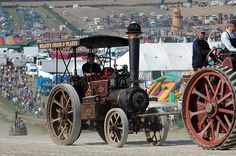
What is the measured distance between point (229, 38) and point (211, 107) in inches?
43.6

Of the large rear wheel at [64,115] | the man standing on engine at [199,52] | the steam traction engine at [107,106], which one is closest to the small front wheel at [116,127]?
the steam traction engine at [107,106]

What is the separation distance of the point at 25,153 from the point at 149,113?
10.2ft

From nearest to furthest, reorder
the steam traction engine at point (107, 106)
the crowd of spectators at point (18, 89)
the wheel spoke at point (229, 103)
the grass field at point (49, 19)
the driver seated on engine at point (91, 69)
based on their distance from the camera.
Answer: the wheel spoke at point (229, 103), the steam traction engine at point (107, 106), the driver seated on engine at point (91, 69), the crowd of spectators at point (18, 89), the grass field at point (49, 19)

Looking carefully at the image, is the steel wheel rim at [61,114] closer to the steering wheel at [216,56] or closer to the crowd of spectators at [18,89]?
the steering wheel at [216,56]

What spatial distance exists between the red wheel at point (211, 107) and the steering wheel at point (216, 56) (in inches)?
18.9

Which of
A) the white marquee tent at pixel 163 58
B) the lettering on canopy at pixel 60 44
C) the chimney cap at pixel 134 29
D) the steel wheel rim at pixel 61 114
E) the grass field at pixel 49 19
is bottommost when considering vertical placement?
the grass field at pixel 49 19

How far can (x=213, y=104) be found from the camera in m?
11.2

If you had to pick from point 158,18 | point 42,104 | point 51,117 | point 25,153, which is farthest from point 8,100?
point 158,18

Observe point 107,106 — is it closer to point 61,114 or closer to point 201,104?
point 61,114

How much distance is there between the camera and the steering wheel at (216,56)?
38.5ft

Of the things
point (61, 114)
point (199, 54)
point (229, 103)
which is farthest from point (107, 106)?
point (229, 103)

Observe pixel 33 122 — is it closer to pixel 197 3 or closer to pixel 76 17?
pixel 76 17

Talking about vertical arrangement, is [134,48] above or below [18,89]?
above

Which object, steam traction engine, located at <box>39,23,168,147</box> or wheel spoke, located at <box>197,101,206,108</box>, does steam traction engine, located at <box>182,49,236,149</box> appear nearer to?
wheel spoke, located at <box>197,101,206,108</box>
